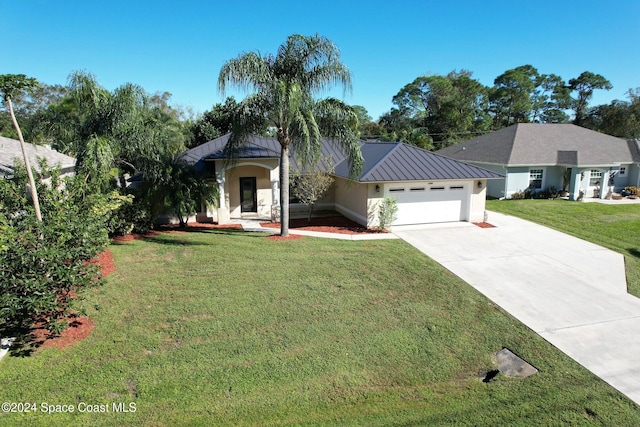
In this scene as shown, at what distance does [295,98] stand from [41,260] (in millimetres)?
8462

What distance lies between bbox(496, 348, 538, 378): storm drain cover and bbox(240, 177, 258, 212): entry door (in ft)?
47.9

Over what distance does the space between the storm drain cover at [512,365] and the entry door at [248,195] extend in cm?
1459

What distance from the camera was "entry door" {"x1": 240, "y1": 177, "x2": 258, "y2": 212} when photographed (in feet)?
63.2

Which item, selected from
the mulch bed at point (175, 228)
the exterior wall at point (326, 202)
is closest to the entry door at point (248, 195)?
the mulch bed at point (175, 228)

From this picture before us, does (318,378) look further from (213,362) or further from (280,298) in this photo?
(280,298)

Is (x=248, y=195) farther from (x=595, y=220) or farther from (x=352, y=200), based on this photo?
(x=595, y=220)

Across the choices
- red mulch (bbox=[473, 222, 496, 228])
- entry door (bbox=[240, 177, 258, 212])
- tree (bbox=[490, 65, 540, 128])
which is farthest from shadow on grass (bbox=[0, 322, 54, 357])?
tree (bbox=[490, 65, 540, 128])

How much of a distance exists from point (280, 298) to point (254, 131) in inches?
298

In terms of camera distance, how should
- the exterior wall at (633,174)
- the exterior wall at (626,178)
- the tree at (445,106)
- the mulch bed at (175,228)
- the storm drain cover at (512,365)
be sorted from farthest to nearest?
the tree at (445,106) < the exterior wall at (626,178) < the exterior wall at (633,174) < the mulch bed at (175,228) < the storm drain cover at (512,365)

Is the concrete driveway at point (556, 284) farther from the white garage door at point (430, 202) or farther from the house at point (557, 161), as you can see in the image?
the house at point (557, 161)

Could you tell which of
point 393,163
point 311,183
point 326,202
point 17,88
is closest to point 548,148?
point 393,163

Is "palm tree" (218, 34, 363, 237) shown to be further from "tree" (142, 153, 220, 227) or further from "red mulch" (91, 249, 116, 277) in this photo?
"red mulch" (91, 249, 116, 277)

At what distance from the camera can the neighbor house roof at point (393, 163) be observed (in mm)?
16641

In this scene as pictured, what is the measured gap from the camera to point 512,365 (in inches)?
270
